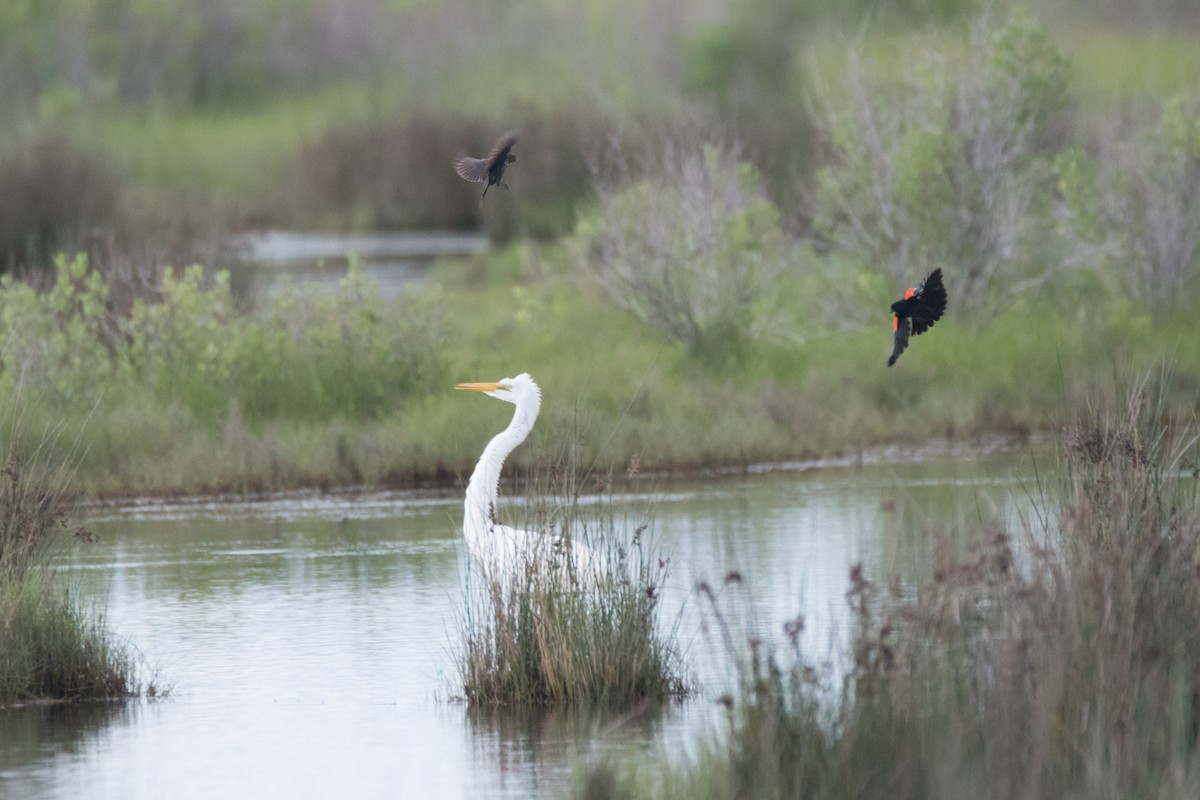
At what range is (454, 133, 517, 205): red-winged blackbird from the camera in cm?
842

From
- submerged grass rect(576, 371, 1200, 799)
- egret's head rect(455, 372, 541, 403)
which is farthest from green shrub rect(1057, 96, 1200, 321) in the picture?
submerged grass rect(576, 371, 1200, 799)

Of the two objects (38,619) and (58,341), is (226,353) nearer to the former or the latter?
(58,341)

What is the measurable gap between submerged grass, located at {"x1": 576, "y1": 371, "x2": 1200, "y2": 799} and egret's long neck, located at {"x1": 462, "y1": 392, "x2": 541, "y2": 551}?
242 centimetres

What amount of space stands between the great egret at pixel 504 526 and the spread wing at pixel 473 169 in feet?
4.05

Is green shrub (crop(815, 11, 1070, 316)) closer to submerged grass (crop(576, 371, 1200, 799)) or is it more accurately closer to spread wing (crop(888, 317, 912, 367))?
spread wing (crop(888, 317, 912, 367))

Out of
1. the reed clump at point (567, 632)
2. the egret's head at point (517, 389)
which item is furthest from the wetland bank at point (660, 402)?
the egret's head at point (517, 389)

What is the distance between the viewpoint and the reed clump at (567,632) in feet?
24.4

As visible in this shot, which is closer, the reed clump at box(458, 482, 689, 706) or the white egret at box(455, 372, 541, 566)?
the reed clump at box(458, 482, 689, 706)

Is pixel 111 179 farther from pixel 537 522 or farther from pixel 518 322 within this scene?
pixel 537 522

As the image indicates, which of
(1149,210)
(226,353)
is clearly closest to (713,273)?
(1149,210)

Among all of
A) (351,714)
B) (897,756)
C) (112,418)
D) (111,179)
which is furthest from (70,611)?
(111,179)

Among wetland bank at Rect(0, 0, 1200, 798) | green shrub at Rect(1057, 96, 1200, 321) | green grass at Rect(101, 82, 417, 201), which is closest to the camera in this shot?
wetland bank at Rect(0, 0, 1200, 798)

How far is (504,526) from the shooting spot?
881cm

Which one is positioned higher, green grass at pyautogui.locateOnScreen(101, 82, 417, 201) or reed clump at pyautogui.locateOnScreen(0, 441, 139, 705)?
green grass at pyautogui.locateOnScreen(101, 82, 417, 201)
